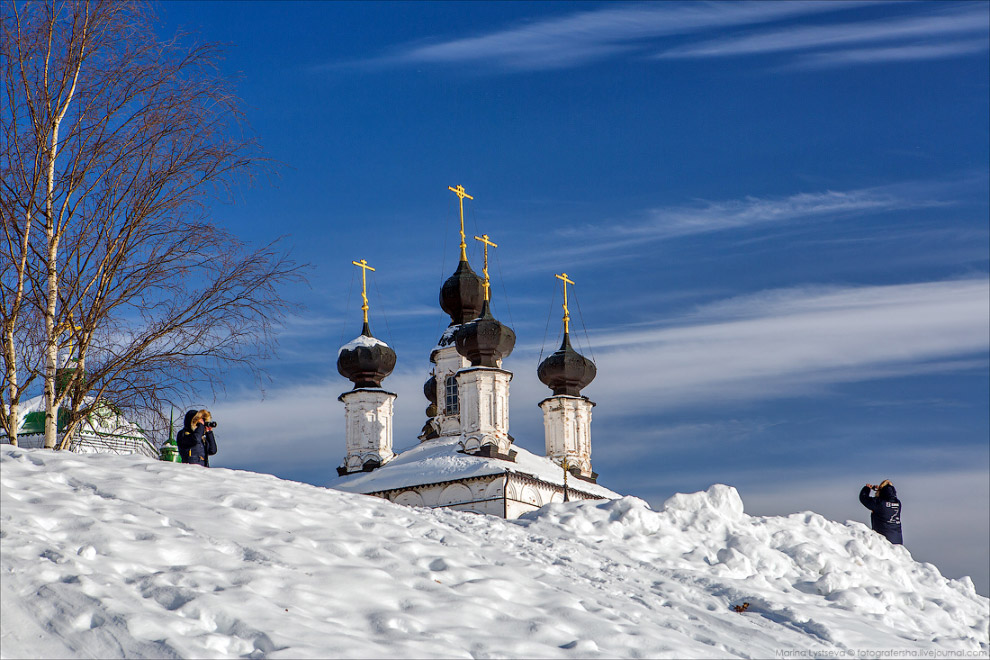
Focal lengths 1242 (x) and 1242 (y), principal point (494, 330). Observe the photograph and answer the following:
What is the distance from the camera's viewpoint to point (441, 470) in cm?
3142

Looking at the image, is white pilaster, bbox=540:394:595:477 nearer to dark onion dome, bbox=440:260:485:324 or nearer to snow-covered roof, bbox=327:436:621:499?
snow-covered roof, bbox=327:436:621:499

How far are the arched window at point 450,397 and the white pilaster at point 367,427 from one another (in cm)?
172

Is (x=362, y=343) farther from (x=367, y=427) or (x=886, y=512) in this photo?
(x=886, y=512)

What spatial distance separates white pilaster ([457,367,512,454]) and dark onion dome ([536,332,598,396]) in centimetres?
381

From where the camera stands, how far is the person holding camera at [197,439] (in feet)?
49.4

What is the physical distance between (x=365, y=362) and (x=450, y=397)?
282cm

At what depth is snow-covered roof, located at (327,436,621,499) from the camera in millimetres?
31125

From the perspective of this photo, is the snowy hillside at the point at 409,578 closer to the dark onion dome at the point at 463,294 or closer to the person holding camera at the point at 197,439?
the person holding camera at the point at 197,439

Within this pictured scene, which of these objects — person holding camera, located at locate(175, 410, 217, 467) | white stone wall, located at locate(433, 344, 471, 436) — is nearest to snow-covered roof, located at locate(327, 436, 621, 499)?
white stone wall, located at locate(433, 344, 471, 436)

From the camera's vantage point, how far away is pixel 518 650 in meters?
8.27

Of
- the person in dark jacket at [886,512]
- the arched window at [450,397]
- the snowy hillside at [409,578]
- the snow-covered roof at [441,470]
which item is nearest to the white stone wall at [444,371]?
the arched window at [450,397]

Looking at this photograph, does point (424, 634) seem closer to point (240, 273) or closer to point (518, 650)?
point (518, 650)

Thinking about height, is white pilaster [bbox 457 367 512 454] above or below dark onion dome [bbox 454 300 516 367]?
below

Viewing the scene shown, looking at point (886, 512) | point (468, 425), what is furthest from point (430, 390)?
point (886, 512)
